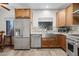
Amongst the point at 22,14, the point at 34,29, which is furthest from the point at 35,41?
the point at 22,14

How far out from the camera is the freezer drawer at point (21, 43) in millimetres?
7219

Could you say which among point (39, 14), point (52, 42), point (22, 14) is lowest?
point (52, 42)

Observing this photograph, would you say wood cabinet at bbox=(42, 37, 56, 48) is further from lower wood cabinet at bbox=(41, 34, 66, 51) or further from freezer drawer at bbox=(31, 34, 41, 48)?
freezer drawer at bbox=(31, 34, 41, 48)

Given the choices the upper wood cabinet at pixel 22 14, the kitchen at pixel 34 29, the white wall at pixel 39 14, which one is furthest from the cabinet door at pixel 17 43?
the white wall at pixel 39 14

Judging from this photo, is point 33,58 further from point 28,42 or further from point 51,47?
point 51,47

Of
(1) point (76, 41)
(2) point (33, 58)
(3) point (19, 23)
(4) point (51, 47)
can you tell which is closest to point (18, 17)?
(3) point (19, 23)

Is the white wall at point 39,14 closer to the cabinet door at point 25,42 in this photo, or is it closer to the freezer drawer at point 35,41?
the freezer drawer at point 35,41

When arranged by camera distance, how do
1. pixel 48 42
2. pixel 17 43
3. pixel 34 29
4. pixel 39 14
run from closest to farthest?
pixel 17 43 < pixel 48 42 < pixel 34 29 < pixel 39 14

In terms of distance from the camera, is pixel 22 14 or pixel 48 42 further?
pixel 48 42

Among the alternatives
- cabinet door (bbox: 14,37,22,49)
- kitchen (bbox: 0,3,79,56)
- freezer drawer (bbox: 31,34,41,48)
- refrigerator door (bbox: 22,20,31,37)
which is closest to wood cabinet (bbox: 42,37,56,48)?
kitchen (bbox: 0,3,79,56)

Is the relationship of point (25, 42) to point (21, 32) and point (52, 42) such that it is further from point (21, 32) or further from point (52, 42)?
point (52, 42)

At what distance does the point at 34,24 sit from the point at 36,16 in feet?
1.59

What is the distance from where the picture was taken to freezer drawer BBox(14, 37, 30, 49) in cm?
722

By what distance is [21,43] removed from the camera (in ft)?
23.8
